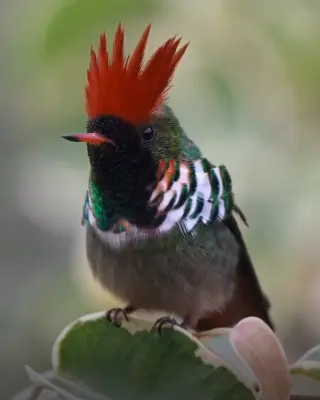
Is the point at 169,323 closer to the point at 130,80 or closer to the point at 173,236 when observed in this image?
the point at 173,236

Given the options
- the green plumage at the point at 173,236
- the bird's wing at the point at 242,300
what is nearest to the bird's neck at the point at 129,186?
the green plumage at the point at 173,236

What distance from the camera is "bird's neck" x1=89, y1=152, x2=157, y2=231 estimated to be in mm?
1072

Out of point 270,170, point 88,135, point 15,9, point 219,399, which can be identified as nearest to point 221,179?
point 270,170

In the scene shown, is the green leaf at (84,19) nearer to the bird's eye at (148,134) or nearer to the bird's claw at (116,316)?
the bird's eye at (148,134)

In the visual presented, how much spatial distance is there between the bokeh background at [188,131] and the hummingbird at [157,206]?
0.03 m

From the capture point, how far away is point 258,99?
110 centimetres

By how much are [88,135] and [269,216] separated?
1.30ft

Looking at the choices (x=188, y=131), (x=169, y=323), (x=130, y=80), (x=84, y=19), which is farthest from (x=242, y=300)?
(x=84, y=19)

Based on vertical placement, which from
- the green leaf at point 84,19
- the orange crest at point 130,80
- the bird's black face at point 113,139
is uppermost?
the green leaf at point 84,19

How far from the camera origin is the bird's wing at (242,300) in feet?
3.56

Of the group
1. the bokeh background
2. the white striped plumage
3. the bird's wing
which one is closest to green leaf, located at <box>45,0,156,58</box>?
the bokeh background

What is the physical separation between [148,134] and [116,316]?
1.23ft

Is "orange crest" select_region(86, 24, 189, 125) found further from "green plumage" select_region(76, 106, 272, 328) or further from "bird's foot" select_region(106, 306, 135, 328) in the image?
"bird's foot" select_region(106, 306, 135, 328)

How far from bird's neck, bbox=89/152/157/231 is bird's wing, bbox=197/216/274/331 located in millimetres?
168
